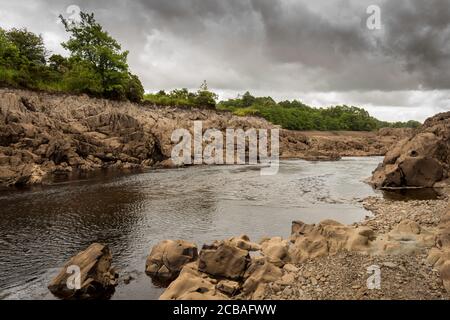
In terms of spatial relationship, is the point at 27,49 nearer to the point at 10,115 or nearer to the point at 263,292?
the point at 10,115

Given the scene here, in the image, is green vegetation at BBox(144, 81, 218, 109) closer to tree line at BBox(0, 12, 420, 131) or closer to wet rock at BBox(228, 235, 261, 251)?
tree line at BBox(0, 12, 420, 131)

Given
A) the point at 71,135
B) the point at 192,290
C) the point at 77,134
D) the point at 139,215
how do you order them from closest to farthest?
1. the point at 192,290
2. the point at 139,215
3. the point at 71,135
4. the point at 77,134

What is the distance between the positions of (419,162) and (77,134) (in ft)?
162

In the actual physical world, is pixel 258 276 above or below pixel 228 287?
above

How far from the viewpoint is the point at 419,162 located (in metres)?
41.1

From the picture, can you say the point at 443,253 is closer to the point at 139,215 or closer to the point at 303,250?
the point at 303,250

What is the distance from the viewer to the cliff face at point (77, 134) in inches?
1908

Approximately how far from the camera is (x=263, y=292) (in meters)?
14.5

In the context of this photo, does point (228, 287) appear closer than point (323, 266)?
Yes

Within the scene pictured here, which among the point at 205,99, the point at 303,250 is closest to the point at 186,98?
the point at 205,99

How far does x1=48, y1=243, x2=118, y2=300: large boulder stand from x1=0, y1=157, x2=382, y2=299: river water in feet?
1.97

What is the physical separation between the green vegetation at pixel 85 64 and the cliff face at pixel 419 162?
5303 centimetres

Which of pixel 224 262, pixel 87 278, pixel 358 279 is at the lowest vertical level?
pixel 87 278

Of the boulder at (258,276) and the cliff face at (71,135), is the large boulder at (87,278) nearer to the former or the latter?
the boulder at (258,276)
